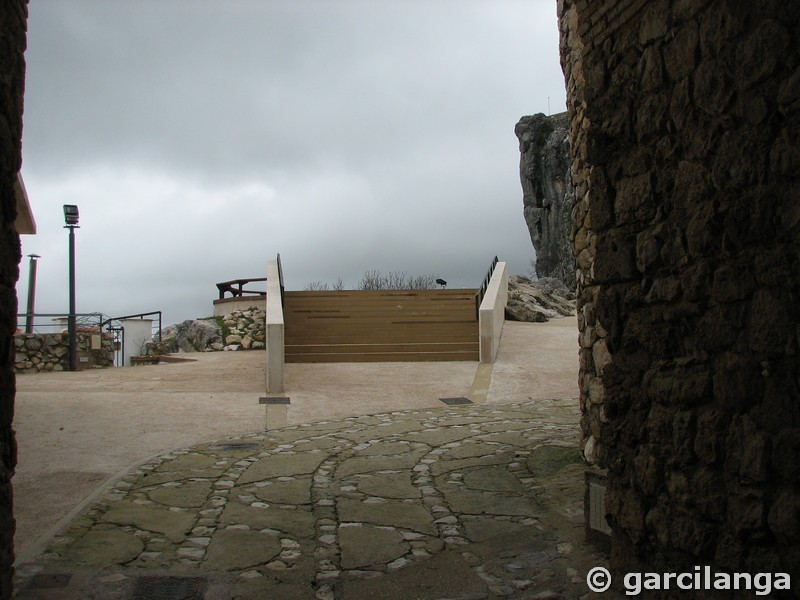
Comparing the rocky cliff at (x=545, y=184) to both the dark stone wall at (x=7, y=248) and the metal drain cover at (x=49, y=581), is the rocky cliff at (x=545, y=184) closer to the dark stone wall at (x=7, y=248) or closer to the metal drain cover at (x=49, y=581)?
the metal drain cover at (x=49, y=581)

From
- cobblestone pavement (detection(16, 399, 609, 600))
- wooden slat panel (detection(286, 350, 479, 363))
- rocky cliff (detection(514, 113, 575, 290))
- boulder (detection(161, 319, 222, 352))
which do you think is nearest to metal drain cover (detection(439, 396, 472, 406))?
cobblestone pavement (detection(16, 399, 609, 600))

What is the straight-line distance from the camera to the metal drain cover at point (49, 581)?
3479 mm

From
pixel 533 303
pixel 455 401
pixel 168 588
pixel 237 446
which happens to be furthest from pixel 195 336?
pixel 168 588

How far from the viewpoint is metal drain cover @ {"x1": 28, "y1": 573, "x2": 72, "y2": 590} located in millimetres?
3479

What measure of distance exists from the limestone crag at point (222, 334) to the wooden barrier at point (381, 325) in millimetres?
1509

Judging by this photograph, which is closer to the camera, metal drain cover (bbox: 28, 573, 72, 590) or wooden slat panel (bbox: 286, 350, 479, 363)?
metal drain cover (bbox: 28, 573, 72, 590)

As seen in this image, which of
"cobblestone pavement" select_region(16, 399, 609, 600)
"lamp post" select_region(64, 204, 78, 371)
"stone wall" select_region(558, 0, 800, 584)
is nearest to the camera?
"stone wall" select_region(558, 0, 800, 584)

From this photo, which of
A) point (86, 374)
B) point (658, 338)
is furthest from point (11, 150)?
point (86, 374)

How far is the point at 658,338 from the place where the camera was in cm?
296

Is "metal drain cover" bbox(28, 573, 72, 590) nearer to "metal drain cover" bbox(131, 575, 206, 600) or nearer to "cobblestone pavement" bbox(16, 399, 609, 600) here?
"cobblestone pavement" bbox(16, 399, 609, 600)

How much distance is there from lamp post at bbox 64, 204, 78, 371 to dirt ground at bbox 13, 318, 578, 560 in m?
0.96

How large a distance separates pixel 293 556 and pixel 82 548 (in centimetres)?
126

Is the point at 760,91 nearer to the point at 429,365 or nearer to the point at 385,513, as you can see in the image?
the point at 385,513

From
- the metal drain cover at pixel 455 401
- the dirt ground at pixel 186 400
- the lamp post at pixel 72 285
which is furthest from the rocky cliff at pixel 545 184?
the metal drain cover at pixel 455 401
